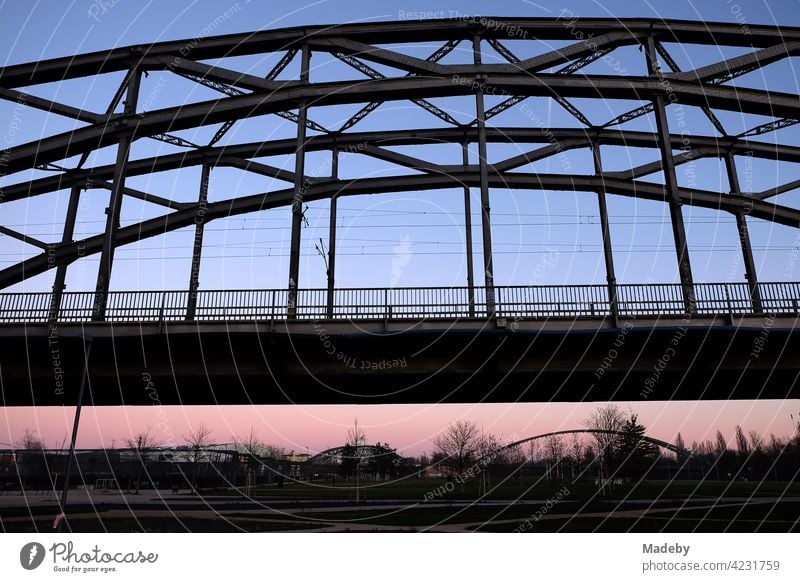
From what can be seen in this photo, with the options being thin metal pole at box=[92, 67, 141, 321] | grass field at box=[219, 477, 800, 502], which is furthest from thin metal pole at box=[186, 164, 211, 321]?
grass field at box=[219, 477, 800, 502]

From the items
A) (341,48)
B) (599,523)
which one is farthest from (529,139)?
(599,523)

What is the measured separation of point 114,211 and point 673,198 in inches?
801

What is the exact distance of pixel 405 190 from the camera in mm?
30156

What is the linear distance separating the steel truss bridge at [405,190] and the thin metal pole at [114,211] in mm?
85

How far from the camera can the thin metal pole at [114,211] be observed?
20062 mm

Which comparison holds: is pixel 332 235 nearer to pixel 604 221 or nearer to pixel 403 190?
pixel 403 190

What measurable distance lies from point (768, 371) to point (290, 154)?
2416cm

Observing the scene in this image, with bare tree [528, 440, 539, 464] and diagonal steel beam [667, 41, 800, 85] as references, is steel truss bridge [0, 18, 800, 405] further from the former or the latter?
bare tree [528, 440, 539, 464]

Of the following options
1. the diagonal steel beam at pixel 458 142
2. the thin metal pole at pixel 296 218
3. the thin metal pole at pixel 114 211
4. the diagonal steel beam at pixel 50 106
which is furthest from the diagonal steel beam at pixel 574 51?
the diagonal steel beam at pixel 50 106

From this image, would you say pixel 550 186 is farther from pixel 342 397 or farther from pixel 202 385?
pixel 202 385

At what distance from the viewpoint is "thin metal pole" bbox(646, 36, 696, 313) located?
60.9 ft

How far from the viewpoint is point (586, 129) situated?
2989cm

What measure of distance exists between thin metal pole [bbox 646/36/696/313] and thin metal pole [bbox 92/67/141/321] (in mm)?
19113

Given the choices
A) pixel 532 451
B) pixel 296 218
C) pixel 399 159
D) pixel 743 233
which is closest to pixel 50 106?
pixel 296 218
